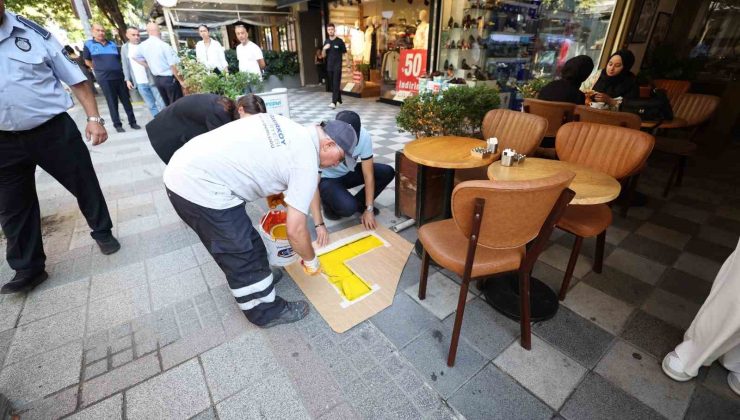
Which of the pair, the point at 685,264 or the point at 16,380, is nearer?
the point at 16,380

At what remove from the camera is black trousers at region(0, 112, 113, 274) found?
2.08 m

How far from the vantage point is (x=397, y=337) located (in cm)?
186

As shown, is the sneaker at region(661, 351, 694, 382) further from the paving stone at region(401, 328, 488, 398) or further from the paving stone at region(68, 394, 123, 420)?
the paving stone at region(68, 394, 123, 420)

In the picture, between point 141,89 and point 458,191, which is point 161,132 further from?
point 141,89

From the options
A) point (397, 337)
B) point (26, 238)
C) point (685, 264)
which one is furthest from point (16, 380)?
point (685, 264)

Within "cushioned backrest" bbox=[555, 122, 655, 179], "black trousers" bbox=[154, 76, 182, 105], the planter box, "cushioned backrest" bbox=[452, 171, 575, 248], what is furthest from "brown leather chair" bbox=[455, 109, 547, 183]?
the planter box

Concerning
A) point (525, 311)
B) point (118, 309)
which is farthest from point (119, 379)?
point (525, 311)

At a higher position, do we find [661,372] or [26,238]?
[26,238]

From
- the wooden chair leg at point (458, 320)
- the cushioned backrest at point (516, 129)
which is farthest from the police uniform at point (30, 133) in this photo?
the cushioned backrest at point (516, 129)

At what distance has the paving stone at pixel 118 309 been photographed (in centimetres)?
198

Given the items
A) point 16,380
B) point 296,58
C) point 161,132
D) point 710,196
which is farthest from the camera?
point 296,58

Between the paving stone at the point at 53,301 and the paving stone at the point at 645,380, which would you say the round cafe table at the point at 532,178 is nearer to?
the paving stone at the point at 645,380

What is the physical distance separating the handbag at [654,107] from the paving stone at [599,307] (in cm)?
257

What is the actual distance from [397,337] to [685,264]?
245cm
